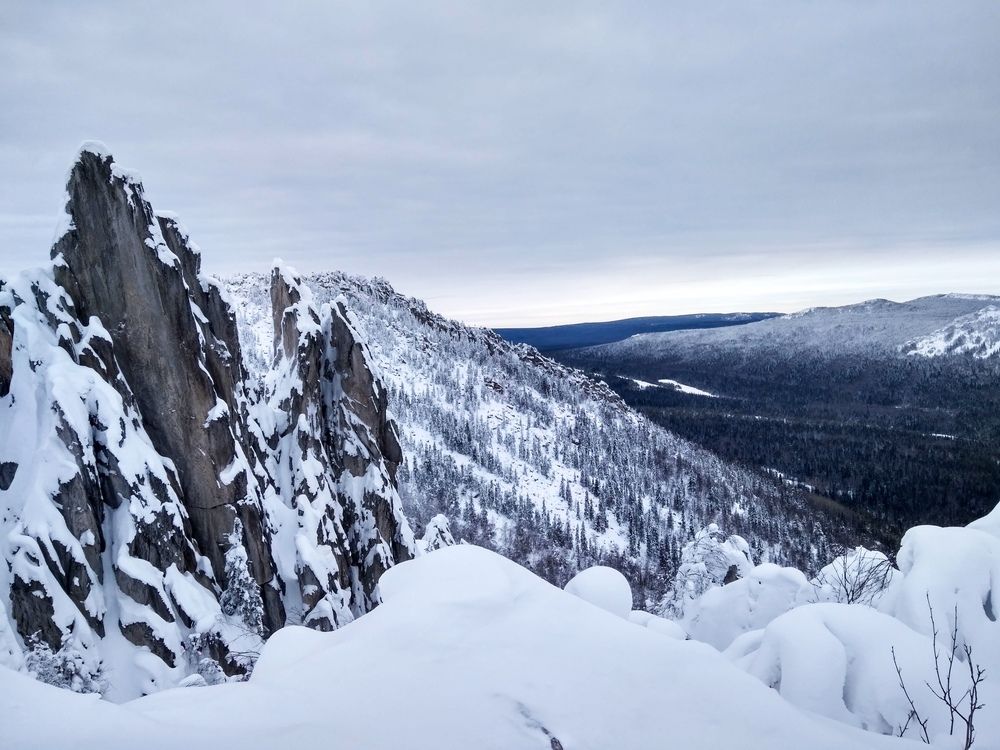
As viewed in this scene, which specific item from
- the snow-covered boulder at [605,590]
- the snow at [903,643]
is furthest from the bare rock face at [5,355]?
the snow at [903,643]

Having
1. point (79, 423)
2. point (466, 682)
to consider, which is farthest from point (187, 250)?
point (466, 682)

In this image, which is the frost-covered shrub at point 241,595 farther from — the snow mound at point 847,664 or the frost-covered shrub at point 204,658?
the snow mound at point 847,664

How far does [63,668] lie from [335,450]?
16.2 m

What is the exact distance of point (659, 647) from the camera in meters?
6.92

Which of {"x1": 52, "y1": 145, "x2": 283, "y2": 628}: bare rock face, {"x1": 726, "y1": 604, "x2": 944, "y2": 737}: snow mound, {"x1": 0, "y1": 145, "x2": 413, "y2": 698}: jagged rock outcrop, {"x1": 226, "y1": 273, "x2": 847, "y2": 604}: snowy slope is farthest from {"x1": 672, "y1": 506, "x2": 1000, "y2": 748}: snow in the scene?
{"x1": 226, "y1": 273, "x2": 847, "y2": 604}: snowy slope

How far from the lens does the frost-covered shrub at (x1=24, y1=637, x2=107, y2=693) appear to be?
523 inches

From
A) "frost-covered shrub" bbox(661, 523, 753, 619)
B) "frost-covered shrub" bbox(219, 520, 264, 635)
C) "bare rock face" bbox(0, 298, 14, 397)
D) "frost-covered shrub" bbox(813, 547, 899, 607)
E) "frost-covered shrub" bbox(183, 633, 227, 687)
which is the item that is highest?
"bare rock face" bbox(0, 298, 14, 397)

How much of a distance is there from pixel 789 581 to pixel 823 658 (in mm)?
6855

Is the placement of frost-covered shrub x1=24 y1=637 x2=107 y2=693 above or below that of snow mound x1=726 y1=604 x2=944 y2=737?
below

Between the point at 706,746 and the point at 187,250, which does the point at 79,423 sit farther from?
the point at 706,746

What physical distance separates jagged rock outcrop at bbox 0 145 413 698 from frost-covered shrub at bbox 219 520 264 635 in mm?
56

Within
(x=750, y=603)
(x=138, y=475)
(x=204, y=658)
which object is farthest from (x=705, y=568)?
(x=138, y=475)

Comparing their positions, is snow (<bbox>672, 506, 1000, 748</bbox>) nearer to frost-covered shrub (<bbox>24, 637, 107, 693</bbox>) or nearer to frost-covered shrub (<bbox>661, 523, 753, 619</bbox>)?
frost-covered shrub (<bbox>24, 637, 107, 693</bbox>)

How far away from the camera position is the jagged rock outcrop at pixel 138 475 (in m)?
15.9
